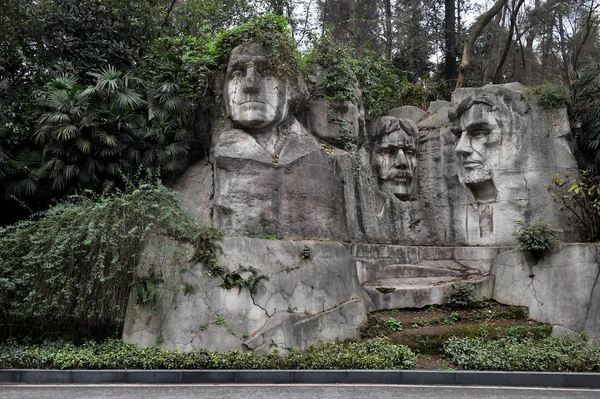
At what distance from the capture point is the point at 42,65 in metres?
13.0

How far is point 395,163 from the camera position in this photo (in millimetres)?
12695

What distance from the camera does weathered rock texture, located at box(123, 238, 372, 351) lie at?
27.9ft

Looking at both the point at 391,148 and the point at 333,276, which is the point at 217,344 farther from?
the point at 391,148

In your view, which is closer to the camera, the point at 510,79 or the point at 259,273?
the point at 259,273

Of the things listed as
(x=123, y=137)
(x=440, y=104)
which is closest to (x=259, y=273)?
(x=123, y=137)

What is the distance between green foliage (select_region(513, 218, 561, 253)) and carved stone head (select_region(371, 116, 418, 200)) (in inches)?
124

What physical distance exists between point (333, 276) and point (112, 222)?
12.9 ft

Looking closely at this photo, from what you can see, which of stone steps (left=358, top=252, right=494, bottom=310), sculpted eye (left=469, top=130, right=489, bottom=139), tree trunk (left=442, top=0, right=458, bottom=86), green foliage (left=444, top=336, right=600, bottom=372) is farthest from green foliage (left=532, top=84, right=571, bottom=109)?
tree trunk (left=442, top=0, right=458, bottom=86)

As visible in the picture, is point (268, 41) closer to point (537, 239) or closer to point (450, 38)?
point (537, 239)

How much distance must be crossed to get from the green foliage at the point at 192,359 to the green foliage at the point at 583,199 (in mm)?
5237

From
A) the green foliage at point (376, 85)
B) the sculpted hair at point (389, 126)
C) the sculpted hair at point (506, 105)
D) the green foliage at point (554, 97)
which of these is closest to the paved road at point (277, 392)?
the sculpted hair at point (506, 105)

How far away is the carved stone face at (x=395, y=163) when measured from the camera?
1270cm

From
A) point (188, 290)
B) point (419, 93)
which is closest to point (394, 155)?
point (419, 93)

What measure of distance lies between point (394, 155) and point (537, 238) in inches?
153
